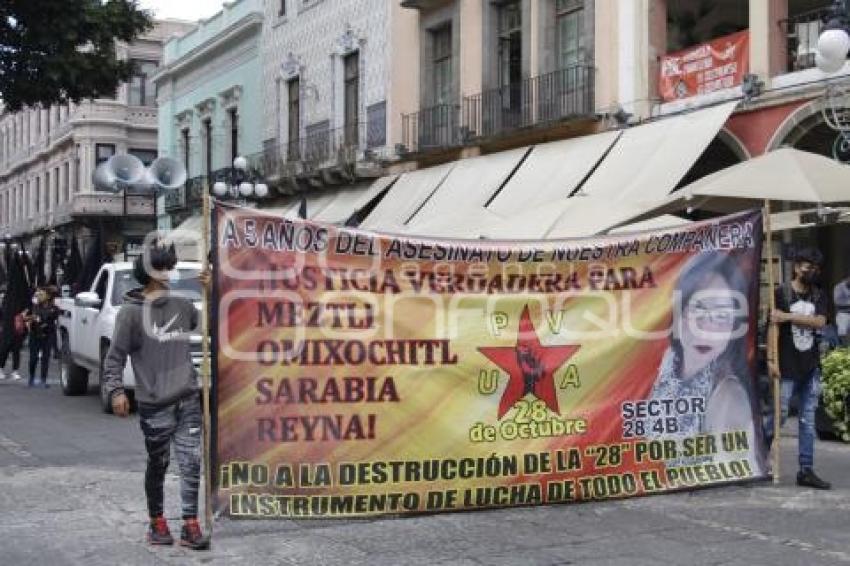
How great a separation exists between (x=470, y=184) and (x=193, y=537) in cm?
1586

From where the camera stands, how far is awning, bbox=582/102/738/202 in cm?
1642

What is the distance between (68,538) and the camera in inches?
269

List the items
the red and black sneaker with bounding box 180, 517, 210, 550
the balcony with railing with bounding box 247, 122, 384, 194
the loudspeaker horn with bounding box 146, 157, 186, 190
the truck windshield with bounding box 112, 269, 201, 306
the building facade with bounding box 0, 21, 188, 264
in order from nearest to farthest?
the red and black sneaker with bounding box 180, 517, 210, 550, the truck windshield with bounding box 112, 269, 201, 306, the loudspeaker horn with bounding box 146, 157, 186, 190, the balcony with railing with bounding box 247, 122, 384, 194, the building facade with bounding box 0, 21, 188, 264

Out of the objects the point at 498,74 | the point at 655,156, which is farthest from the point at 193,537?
the point at 498,74

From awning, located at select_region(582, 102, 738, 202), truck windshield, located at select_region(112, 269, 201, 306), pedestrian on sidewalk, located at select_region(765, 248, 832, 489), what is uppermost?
awning, located at select_region(582, 102, 738, 202)

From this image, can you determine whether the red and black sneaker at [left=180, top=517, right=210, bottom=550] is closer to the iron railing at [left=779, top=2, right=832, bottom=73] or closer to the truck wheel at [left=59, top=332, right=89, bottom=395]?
the truck wheel at [left=59, top=332, right=89, bottom=395]

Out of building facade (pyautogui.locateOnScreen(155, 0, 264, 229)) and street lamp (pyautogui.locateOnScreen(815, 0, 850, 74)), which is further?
building facade (pyautogui.locateOnScreen(155, 0, 264, 229))

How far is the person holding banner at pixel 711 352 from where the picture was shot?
8.28 meters

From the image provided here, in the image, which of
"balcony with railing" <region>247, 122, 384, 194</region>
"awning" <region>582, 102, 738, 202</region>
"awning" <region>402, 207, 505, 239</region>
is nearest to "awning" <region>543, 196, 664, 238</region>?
"awning" <region>582, 102, 738, 202</region>

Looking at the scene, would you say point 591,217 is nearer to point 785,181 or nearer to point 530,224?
point 530,224

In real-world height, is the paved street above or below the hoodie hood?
below

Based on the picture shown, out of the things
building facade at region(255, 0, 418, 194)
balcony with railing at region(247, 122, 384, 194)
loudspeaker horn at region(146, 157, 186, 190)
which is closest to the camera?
loudspeaker horn at region(146, 157, 186, 190)

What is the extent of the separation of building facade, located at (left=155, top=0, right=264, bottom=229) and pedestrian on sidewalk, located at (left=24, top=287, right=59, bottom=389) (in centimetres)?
1512

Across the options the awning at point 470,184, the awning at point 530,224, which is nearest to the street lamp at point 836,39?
the awning at point 530,224
